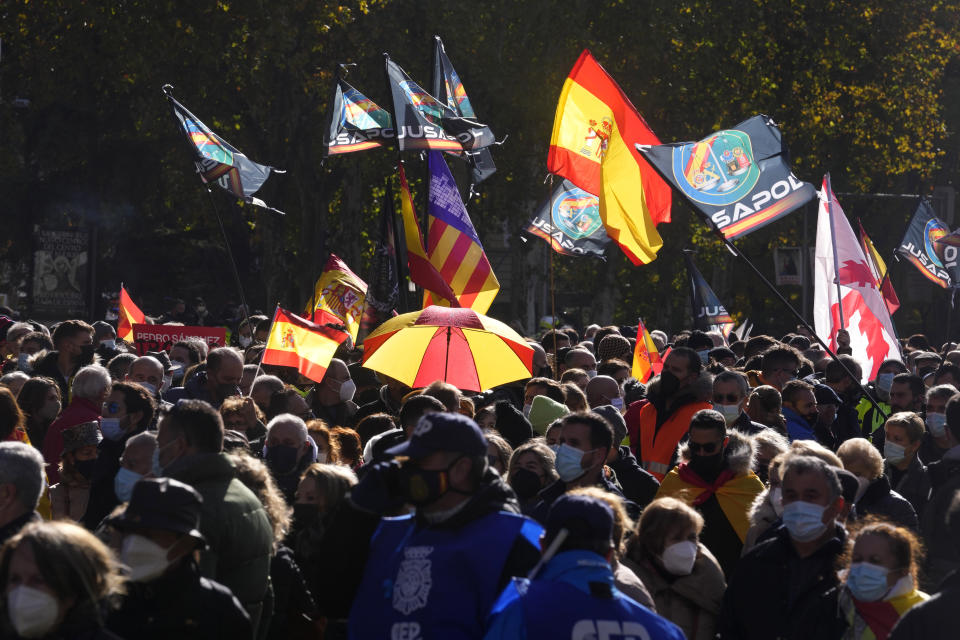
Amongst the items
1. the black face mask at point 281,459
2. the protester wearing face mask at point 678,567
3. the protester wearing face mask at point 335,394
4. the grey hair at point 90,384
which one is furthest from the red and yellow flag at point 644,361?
the protester wearing face mask at point 678,567

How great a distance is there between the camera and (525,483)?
19.9 ft

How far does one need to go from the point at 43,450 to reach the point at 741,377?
3.97 metres

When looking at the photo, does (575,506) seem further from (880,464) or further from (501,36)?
(501,36)

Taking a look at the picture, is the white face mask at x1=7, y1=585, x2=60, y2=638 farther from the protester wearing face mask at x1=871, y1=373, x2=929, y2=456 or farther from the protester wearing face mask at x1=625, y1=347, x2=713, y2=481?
the protester wearing face mask at x1=871, y1=373, x2=929, y2=456

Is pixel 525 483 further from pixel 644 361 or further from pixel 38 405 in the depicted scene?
pixel 644 361

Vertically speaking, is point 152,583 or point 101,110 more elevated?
point 101,110

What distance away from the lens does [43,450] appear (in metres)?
7.86

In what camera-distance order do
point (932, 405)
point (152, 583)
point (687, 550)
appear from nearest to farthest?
point (152, 583), point (687, 550), point (932, 405)

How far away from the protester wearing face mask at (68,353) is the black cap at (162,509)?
6028 millimetres

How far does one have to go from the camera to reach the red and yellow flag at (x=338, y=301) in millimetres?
14281

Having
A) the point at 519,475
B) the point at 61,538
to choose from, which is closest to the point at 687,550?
the point at 519,475

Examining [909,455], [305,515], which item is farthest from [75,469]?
[909,455]

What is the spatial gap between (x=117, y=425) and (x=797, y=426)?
4.12 metres

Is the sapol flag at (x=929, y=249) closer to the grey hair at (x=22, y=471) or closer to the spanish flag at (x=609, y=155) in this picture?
the spanish flag at (x=609, y=155)
